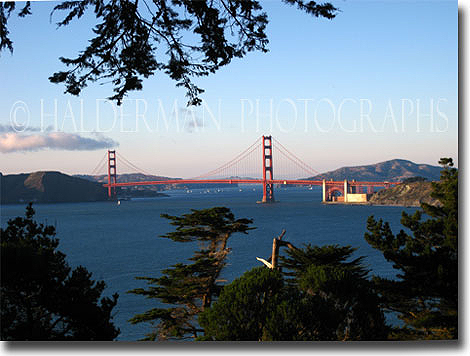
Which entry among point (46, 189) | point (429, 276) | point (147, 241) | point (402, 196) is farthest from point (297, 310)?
point (402, 196)

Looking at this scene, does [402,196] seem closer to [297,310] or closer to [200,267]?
[200,267]

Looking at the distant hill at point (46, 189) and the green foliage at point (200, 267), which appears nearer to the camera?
the green foliage at point (200, 267)

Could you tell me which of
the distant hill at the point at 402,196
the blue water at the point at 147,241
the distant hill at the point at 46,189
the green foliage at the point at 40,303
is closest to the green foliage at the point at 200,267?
the green foliage at the point at 40,303

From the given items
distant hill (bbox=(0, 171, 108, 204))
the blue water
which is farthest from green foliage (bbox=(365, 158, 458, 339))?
distant hill (bbox=(0, 171, 108, 204))

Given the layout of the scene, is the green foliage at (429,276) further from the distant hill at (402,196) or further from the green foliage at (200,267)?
the distant hill at (402,196)

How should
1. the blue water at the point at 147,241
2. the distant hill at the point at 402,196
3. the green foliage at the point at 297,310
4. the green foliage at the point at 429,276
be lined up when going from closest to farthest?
the green foliage at the point at 297,310 → the green foliage at the point at 429,276 → the blue water at the point at 147,241 → the distant hill at the point at 402,196

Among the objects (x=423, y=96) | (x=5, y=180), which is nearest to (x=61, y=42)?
(x=423, y=96)
